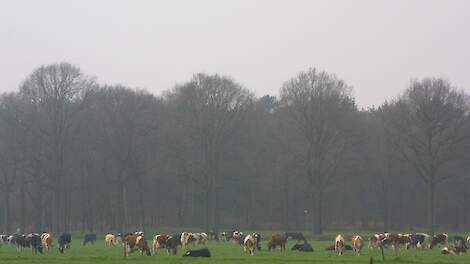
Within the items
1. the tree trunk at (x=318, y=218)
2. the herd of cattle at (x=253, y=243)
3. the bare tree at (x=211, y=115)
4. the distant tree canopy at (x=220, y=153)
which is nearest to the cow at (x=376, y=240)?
the herd of cattle at (x=253, y=243)

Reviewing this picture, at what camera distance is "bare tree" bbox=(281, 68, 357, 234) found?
2793 inches

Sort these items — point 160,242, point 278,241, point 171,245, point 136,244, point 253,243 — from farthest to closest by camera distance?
point 278,241 < point 160,242 < point 171,245 < point 253,243 < point 136,244

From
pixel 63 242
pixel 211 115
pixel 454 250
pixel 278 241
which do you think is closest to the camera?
pixel 454 250

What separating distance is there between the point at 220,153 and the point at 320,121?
1151 centimetres

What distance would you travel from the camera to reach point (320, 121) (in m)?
70.9

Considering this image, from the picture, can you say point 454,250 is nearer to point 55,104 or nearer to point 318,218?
point 318,218

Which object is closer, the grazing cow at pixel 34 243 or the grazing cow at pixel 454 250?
the grazing cow at pixel 454 250

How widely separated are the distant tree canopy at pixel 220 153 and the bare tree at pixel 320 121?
11 centimetres

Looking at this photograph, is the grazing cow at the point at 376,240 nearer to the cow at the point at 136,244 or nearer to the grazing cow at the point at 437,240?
the grazing cow at the point at 437,240

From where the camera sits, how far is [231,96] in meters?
76.2

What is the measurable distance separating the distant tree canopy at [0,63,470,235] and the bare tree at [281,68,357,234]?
0.11 m

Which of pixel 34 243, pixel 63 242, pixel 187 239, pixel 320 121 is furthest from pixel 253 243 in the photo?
pixel 320 121

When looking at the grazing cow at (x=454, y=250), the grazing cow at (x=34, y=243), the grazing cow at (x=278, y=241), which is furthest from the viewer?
the grazing cow at (x=278, y=241)

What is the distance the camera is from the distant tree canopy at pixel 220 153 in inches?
2763
